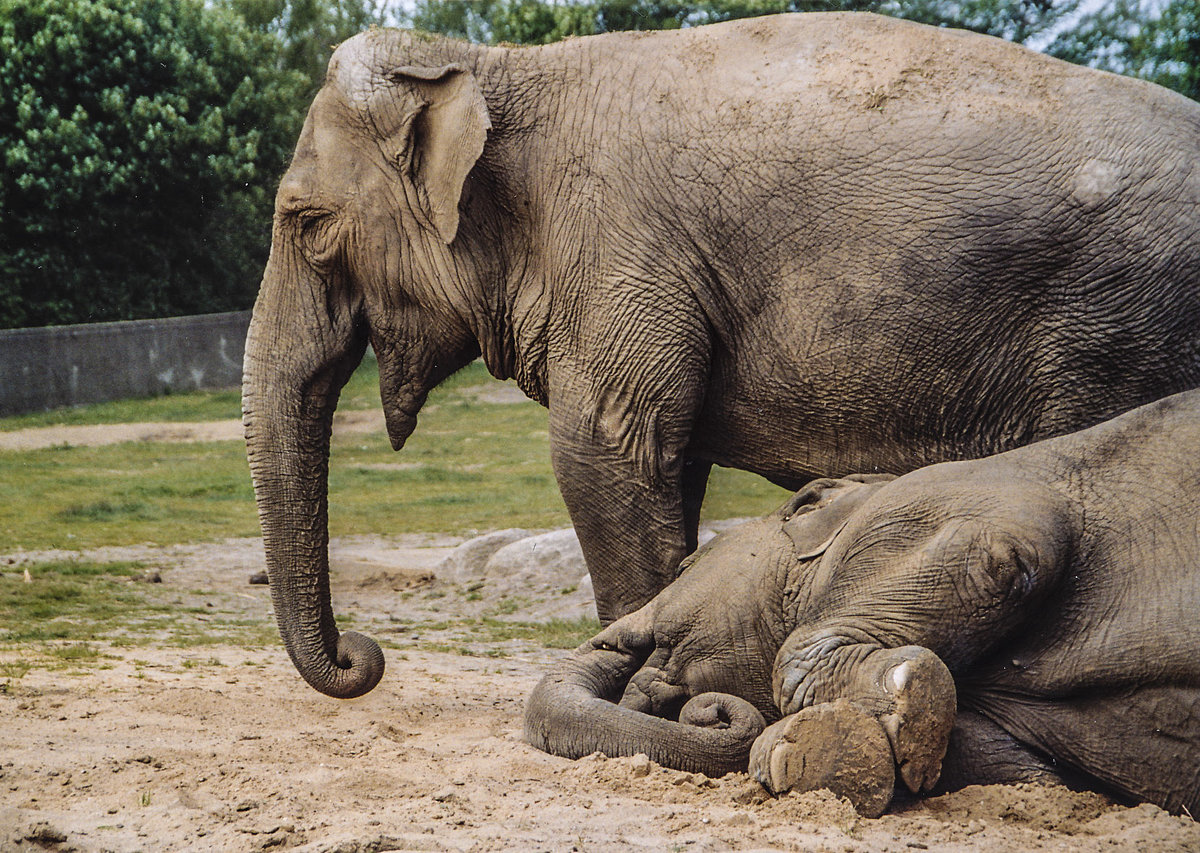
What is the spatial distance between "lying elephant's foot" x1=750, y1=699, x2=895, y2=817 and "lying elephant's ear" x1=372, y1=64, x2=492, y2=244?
2.34 meters

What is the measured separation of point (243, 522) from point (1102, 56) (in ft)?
28.1

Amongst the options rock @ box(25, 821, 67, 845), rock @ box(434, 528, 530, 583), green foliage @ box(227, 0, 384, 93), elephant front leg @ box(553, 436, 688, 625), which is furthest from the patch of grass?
green foliage @ box(227, 0, 384, 93)

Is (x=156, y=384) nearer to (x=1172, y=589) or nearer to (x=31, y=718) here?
(x=31, y=718)

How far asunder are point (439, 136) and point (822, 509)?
195 cm

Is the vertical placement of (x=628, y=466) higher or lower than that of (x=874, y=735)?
higher

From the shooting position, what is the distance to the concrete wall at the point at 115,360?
16.6 meters

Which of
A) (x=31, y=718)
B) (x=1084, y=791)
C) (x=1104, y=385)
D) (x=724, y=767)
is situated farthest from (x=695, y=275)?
(x=31, y=718)

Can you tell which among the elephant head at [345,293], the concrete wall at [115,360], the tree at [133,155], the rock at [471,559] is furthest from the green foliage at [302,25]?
the elephant head at [345,293]

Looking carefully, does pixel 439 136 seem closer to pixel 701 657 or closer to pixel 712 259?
pixel 712 259

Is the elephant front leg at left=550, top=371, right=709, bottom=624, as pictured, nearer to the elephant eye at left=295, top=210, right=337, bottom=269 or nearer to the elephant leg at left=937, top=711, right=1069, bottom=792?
the elephant eye at left=295, top=210, right=337, bottom=269

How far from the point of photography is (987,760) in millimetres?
3971

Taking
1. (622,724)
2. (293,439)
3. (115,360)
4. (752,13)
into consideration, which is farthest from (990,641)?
(115,360)

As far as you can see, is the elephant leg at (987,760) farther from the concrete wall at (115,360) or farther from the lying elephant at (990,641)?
the concrete wall at (115,360)

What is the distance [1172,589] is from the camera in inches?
152
